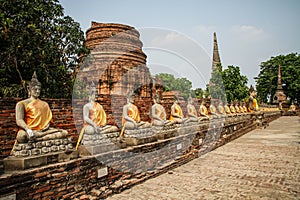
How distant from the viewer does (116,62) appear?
1675 centimetres

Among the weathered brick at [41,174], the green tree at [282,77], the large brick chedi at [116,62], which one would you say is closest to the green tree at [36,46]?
the large brick chedi at [116,62]

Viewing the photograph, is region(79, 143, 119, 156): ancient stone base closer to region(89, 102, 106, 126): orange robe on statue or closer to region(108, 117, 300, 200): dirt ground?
region(89, 102, 106, 126): orange robe on statue

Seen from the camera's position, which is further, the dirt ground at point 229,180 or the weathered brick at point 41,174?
the dirt ground at point 229,180

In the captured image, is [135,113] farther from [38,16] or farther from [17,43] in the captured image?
[38,16]

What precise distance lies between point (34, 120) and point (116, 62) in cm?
1283

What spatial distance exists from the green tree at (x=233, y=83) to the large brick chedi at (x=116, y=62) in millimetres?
12704

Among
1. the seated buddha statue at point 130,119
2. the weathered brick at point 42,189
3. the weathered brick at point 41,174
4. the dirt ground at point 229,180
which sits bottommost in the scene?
the dirt ground at point 229,180

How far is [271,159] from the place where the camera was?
7945 mm

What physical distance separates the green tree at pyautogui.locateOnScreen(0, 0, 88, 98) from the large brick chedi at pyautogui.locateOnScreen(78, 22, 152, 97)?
3.43m

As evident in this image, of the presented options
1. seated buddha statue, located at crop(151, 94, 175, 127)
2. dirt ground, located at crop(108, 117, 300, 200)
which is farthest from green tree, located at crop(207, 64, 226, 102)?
seated buddha statue, located at crop(151, 94, 175, 127)

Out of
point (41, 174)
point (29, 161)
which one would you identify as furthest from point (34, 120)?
point (41, 174)

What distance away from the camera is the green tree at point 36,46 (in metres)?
9.36

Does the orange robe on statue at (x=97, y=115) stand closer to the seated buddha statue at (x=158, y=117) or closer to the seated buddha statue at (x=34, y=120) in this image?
the seated buddha statue at (x=34, y=120)

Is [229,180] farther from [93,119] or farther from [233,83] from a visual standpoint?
[233,83]
